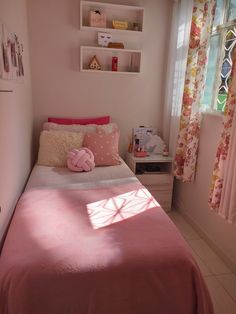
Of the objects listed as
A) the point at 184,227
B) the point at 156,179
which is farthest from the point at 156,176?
the point at 184,227

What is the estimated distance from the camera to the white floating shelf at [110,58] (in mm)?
2736

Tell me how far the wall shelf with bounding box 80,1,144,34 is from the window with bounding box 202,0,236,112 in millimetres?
892

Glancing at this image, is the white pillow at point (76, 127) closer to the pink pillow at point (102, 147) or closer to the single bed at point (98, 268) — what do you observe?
the pink pillow at point (102, 147)

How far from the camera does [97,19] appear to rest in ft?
8.58

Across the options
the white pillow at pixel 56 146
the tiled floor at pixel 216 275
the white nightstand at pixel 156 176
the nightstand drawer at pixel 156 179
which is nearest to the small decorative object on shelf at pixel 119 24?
the white pillow at pixel 56 146

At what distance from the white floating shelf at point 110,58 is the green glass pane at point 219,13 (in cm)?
85

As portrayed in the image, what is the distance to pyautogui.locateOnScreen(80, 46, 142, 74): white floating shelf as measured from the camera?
8.98 ft

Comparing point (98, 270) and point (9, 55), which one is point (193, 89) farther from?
point (98, 270)

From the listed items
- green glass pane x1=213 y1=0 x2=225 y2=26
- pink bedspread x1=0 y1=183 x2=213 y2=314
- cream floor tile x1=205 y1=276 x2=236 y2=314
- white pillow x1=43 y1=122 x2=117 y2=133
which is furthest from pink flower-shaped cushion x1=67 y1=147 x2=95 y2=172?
green glass pane x1=213 y1=0 x2=225 y2=26

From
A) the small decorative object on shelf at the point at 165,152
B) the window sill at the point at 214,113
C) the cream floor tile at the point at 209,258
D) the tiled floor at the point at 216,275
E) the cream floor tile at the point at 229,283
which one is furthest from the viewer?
the small decorative object on shelf at the point at 165,152

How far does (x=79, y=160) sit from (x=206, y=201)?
1244 mm

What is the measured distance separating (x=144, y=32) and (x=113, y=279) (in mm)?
2635

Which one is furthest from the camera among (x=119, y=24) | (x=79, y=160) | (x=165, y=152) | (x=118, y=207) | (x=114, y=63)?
(x=165, y=152)

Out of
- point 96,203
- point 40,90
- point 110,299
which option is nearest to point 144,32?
point 40,90
